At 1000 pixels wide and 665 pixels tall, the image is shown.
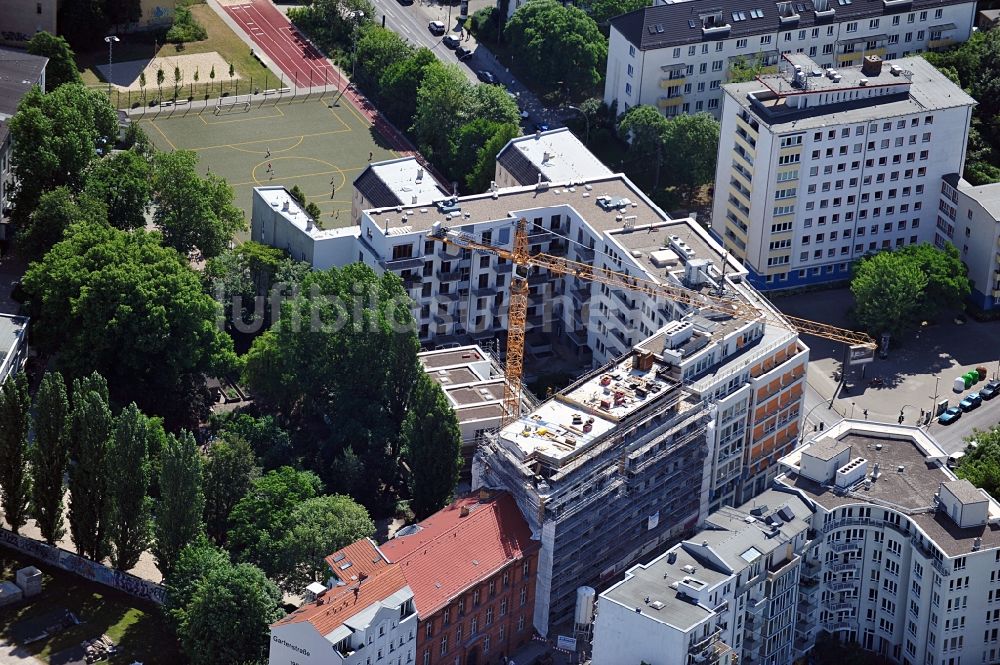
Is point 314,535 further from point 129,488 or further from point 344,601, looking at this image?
point 129,488

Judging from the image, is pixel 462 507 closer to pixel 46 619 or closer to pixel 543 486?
pixel 543 486

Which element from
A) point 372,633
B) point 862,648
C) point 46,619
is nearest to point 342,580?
point 372,633

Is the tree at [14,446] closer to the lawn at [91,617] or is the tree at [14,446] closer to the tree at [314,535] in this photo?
the lawn at [91,617]

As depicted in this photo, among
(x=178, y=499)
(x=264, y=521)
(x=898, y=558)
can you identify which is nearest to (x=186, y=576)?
(x=178, y=499)

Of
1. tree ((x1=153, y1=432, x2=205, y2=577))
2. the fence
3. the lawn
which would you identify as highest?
tree ((x1=153, y1=432, x2=205, y2=577))

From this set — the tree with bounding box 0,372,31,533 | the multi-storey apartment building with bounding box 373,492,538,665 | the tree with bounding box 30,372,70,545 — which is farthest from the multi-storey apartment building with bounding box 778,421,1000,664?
the tree with bounding box 0,372,31,533

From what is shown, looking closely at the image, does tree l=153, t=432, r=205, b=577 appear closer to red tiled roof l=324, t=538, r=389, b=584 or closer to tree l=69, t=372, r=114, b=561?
tree l=69, t=372, r=114, b=561
